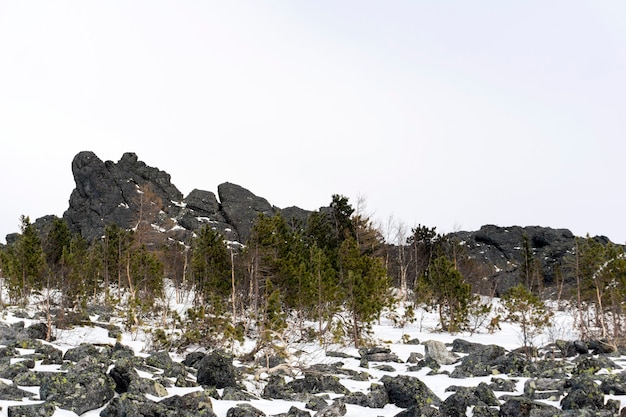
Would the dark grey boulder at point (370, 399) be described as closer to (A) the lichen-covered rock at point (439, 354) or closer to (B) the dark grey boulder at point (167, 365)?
(B) the dark grey boulder at point (167, 365)

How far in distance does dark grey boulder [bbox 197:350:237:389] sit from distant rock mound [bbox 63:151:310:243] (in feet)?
214

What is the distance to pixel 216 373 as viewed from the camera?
12961 mm

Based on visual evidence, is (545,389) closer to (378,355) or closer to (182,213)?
(378,355)

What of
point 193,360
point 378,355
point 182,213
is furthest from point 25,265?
point 182,213

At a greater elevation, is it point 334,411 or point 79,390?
point 79,390

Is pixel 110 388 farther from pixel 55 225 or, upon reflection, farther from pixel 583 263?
pixel 55 225

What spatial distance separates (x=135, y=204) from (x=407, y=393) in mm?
74893

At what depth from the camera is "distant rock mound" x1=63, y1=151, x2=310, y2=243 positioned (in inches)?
3147

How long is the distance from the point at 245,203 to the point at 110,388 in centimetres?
7892

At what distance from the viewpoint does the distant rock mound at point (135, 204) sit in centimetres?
7994

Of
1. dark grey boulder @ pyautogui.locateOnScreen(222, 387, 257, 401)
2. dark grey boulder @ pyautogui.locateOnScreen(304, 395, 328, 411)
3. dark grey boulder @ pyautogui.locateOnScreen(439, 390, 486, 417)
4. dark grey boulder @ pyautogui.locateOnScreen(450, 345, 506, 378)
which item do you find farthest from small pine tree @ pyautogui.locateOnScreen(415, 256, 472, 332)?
dark grey boulder @ pyautogui.locateOnScreen(222, 387, 257, 401)

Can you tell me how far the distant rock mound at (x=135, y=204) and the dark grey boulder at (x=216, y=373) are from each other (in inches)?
2568

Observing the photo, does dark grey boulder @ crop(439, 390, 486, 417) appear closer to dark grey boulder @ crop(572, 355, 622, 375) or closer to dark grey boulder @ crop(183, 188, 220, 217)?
dark grey boulder @ crop(572, 355, 622, 375)

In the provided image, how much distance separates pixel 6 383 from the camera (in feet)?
34.4
